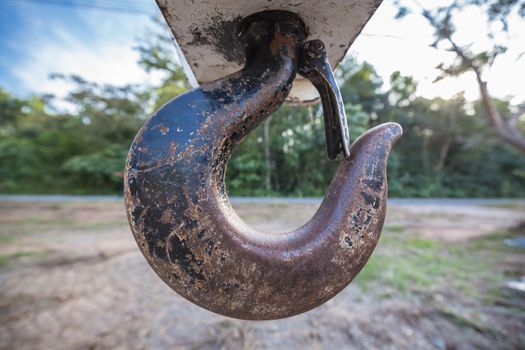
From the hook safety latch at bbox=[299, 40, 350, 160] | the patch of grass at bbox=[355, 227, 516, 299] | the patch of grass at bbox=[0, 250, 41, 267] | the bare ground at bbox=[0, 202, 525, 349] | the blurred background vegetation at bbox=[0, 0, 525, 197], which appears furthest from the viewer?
the patch of grass at bbox=[0, 250, 41, 267]

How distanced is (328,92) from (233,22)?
19 centimetres

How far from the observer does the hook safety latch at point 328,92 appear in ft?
1.58

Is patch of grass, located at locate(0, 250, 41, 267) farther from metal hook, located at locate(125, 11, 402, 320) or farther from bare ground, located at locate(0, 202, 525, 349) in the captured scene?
metal hook, located at locate(125, 11, 402, 320)

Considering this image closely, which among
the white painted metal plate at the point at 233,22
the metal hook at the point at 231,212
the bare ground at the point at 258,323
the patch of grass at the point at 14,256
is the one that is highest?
the white painted metal plate at the point at 233,22

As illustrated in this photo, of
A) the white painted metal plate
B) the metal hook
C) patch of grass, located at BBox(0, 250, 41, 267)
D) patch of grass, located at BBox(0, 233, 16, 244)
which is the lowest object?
patch of grass, located at BBox(0, 250, 41, 267)

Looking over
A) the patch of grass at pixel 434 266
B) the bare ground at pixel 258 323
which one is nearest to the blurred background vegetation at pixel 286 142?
the bare ground at pixel 258 323

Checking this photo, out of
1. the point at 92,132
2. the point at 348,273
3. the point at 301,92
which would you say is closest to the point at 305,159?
the point at 301,92

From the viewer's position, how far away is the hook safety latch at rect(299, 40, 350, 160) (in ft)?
1.58

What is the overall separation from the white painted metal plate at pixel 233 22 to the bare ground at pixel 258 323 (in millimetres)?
675

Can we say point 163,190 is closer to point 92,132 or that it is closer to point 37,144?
point 92,132

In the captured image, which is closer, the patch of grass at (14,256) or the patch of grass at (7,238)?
the patch of grass at (14,256)

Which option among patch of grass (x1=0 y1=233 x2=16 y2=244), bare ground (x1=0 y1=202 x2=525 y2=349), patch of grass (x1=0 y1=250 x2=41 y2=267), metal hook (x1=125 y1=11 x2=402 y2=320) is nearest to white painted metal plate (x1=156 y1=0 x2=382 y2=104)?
metal hook (x1=125 y1=11 x2=402 y2=320)

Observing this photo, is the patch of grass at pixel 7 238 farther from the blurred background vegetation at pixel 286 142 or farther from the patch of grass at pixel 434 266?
the patch of grass at pixel 434 266

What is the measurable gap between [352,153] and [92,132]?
9.99 metres
